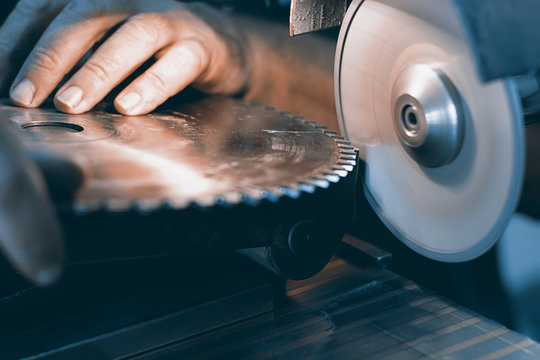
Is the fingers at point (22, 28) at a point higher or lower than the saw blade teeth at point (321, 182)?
higher

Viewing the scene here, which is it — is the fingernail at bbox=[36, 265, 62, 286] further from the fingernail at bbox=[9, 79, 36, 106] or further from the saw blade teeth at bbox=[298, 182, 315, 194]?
the fingernail at bbox=[9, 79, 36, 106]

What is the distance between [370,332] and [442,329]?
109 mm

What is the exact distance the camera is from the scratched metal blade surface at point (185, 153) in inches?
21.4

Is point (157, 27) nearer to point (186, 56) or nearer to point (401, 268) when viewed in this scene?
point (186, 56)

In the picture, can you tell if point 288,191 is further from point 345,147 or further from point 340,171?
point 345,147

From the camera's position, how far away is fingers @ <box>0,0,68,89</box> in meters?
1.08

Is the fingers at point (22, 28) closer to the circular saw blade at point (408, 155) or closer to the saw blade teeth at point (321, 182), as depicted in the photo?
the circular saw blade at point (408, 155)

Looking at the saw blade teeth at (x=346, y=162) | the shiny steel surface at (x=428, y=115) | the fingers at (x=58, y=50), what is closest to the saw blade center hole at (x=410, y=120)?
the shiny steel surface at (x=428, y=115)

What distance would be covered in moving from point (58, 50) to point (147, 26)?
19cm

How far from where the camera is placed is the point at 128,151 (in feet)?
2.25

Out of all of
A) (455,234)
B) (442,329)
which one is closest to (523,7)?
(455,234)

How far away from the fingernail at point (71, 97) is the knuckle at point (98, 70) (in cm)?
5

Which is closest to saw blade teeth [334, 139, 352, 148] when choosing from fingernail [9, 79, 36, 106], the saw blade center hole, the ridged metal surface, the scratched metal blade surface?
the scratched metal blade surface

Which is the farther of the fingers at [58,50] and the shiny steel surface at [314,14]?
the fingers at [58,50]
